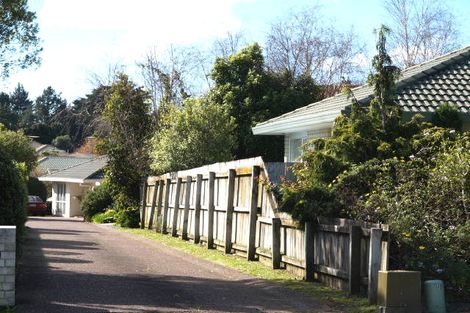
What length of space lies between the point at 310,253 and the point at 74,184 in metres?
39.4

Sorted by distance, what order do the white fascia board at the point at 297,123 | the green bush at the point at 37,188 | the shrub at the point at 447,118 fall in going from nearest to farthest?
the shrub at the point at 447,118 → the white fascia board at the point at 297,123 → the green bush at the point at 37,188

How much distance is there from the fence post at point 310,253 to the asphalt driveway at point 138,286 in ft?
2.44

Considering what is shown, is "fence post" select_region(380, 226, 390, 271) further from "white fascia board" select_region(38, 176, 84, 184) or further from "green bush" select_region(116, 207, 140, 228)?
"white fascia board" select_region(38, 176, 84, 184)

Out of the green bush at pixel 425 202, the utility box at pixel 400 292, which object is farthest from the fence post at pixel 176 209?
the utility box at pixel 400 292

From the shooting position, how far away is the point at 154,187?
2819 cm

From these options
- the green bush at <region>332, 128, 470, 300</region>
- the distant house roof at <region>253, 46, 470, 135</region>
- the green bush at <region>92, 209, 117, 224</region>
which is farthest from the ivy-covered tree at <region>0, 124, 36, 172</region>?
the green bush at <region>332, 128, 470, 300</region>

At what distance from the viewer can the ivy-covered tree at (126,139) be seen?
3297 cm

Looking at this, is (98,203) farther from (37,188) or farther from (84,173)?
(37,188)

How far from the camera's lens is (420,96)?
1720 cm

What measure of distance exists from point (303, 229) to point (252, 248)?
328 centimetres

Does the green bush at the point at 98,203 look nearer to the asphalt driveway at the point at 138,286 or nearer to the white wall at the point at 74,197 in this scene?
the white wall at the point at 74,197

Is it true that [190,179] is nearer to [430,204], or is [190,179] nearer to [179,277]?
[179,277]

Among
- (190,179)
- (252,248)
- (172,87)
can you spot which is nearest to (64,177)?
(172,87)

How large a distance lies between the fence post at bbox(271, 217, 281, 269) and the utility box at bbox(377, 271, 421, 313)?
511cm
